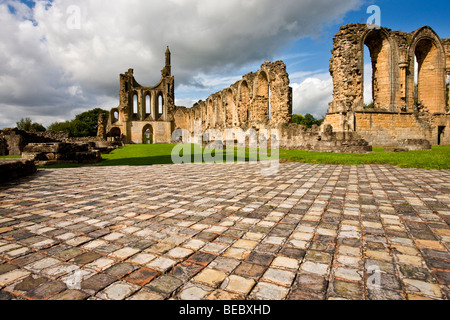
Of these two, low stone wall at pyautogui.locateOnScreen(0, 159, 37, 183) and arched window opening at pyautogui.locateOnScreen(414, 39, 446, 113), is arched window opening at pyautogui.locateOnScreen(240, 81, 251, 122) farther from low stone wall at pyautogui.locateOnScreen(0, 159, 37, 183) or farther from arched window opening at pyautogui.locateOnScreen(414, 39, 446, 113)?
low stone wall at pyautogui.locateOnScreen(0, 159, 37, 183)

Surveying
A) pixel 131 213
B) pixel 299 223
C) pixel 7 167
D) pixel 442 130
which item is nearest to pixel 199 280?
pixel 299 223

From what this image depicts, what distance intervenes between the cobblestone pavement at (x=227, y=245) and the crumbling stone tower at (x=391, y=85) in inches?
529

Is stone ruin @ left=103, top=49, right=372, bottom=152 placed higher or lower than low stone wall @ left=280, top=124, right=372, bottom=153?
higher

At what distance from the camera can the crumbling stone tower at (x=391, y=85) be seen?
16.3 meters

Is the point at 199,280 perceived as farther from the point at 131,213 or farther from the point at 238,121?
the point at 238,121

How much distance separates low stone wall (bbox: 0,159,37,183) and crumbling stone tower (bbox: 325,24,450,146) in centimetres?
1503

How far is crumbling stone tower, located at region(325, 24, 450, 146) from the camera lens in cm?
1631

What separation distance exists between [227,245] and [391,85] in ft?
65.0

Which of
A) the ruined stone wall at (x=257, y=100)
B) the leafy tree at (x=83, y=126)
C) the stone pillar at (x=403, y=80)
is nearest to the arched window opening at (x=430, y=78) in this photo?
the stone pillar at (x=403, y=80)

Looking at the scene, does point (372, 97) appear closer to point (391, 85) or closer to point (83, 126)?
point (391, 85)

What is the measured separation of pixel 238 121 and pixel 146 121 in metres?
22.4

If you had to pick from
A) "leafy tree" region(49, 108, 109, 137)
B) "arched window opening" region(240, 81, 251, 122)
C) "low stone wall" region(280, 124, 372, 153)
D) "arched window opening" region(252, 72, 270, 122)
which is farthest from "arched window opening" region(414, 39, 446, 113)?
"leafy tree" region(49, 108, 109, 137)

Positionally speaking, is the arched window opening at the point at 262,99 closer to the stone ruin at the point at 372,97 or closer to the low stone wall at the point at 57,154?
the stone ruin at the point at 372,97

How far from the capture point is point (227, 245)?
7.44 ft
